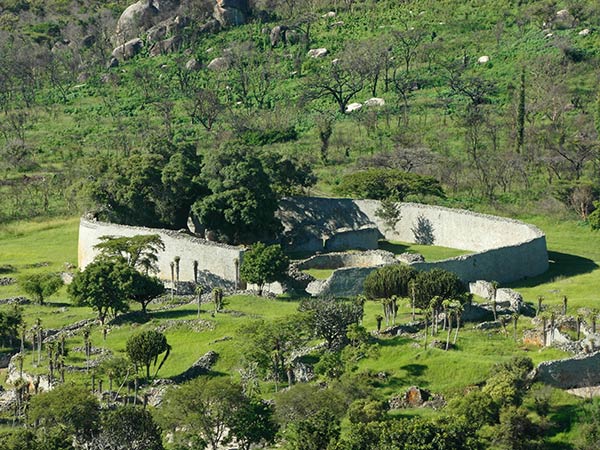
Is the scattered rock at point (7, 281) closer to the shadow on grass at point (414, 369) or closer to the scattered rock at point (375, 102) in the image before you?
the shadow on grass at point (414, 369)

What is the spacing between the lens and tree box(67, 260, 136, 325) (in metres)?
77.2

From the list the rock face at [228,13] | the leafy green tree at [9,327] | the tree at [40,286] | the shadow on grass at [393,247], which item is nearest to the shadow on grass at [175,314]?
the leafy green tree at [9,327]

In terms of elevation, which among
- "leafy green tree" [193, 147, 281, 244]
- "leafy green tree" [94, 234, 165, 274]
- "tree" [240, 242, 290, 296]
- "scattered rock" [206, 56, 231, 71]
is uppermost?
"scattered rock" [206, 56, 231, 71]

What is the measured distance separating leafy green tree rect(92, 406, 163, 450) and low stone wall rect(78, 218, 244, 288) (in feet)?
99.3

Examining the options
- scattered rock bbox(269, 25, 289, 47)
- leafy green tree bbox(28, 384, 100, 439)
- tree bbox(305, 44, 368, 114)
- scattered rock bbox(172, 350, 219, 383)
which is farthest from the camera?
scattered rock bbox(269, 25, 289, 47)

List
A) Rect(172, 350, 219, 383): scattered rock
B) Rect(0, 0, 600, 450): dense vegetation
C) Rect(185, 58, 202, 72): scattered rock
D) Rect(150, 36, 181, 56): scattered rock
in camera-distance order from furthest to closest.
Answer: Rect(150, 36, 181, 56): scattered rock → Rect(185, 58, 202, 72): scattered rock → Rect(172, 350, 219, 383): scattered rock → Rect(0, 0, 600, 450): dense vegetation

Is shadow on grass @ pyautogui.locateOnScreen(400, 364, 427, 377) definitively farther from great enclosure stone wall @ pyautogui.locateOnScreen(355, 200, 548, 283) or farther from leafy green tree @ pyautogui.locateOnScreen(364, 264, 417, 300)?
great enclosure stone wall @ pyautogui.locateOnScreen(355, 200, 548, 283)

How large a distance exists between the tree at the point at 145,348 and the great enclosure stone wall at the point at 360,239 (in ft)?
60.7

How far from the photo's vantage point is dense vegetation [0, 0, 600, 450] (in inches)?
2298

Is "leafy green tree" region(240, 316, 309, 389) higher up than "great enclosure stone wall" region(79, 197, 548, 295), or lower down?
lower down

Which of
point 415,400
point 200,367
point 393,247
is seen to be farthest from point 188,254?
point 415,400

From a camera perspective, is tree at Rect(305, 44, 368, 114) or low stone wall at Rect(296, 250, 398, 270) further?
tree at Rect(305, 44, 368, 114)

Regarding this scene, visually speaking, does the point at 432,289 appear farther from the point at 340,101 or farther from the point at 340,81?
the point at 340,81

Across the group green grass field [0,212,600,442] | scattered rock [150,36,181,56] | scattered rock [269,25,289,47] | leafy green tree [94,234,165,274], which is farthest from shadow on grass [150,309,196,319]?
scattered rock [150,36,181,56]
